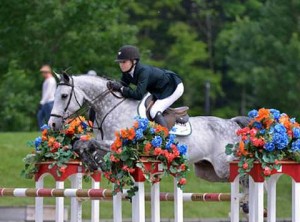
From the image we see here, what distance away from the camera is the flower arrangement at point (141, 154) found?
36.9 ft

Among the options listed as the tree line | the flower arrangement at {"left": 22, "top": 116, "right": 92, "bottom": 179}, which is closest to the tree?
the tree line

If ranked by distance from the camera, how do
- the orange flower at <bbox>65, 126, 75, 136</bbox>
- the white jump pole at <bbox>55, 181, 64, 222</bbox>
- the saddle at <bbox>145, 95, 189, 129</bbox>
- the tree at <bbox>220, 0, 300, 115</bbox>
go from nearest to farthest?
the white jump pole at <bbox>55, 181, 64, 222</bbox>, the orange flower at <bbox>65, 126, 75, 136</bbox>, the saddle at <bbox>145, 95, 189, 129</bbox>, the tree at <bbox>220, 0, 300, 115</bbox>

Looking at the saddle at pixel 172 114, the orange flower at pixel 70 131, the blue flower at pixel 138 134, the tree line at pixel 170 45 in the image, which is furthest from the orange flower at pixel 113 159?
the tree line at pixel 170 45

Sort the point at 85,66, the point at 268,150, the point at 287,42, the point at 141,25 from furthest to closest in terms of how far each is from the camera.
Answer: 1. the point at 141,25
2. the point at 287,42
3. the point at 85,66
4. the point at 268,150

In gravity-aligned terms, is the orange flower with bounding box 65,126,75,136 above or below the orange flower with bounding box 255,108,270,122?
above

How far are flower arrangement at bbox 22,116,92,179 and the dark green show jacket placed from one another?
82 centimetres

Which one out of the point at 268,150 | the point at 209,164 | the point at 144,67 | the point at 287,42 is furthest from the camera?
the point at 287,42

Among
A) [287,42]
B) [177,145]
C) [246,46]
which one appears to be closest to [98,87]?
[177,145]

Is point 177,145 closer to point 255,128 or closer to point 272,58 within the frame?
point 255,128

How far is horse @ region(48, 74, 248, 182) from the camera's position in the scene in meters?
14.1

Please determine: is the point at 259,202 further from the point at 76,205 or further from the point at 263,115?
the point at 76,205

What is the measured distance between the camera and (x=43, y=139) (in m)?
13.3

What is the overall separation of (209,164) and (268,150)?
3887mm

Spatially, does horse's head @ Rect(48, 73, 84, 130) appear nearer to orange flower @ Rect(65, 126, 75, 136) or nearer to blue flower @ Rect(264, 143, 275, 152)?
orange flower @ Rect(65, 126, 75, 136)
